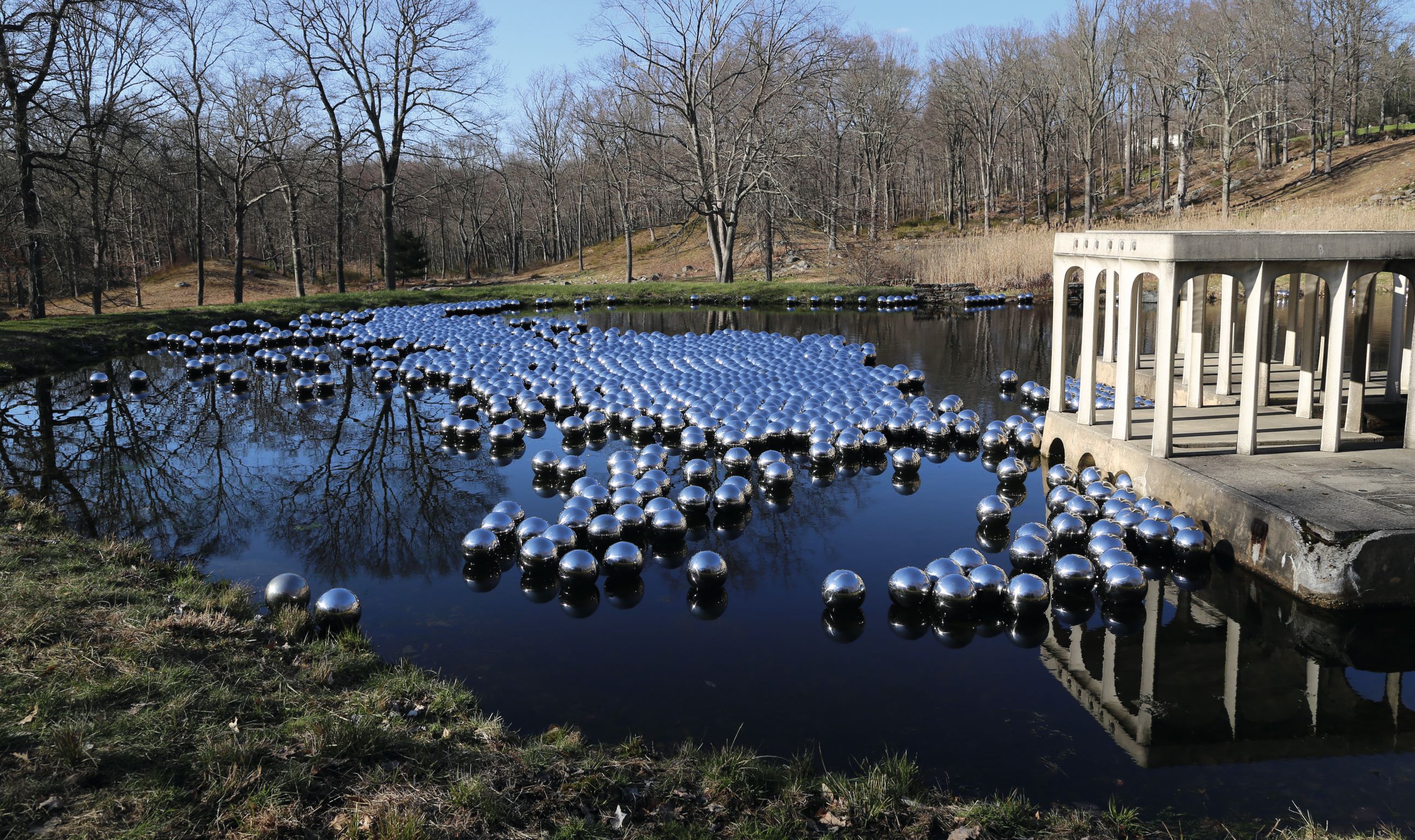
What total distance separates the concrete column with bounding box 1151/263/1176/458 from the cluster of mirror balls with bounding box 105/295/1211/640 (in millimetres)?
667

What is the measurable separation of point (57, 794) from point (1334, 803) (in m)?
6.75

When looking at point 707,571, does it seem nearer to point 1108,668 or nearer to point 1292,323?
point 1108,668

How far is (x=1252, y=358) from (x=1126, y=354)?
1239 mm

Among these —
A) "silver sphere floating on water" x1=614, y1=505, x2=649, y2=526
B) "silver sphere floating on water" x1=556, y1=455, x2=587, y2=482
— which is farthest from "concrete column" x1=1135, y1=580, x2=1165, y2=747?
"silver sphere floating on water" x1=556, y1=455, x2=587, y2=482

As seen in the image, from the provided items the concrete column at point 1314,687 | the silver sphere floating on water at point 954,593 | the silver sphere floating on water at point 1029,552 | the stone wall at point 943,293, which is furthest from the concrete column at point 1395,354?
the stone wall at point 943,293

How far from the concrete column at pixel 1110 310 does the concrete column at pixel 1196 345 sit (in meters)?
0.91

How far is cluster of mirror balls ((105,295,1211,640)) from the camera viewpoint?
838 centimetres

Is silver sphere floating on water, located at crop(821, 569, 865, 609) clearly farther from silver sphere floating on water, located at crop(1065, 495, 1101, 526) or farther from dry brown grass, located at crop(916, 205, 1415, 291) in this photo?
dry brown grass, located at crop(916, 205, 1415, 291)

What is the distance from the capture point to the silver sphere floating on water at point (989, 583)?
813 centimetres

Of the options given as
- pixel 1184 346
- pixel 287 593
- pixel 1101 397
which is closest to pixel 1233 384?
pixel 1101 397

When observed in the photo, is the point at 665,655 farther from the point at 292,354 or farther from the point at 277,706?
the point at 292,354

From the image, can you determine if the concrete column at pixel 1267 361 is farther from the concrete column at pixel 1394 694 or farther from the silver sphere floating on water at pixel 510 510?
the silver sphere floating on water at pixel 510 510

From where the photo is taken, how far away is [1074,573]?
8.38 m

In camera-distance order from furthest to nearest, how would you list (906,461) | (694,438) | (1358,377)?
(694,438)
(906,461)
(1358,377)
